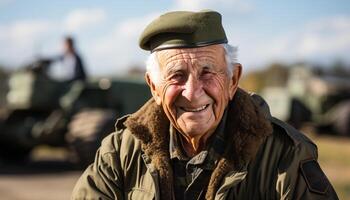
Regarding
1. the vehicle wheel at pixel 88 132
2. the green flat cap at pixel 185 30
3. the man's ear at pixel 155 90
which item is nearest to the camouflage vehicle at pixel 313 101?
the vehicle wheel at pixel 88 132

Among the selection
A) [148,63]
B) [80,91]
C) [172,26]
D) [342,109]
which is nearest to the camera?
[172,26]

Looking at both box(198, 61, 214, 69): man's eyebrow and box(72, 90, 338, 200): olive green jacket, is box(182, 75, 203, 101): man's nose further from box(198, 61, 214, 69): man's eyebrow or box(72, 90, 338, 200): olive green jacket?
box(72, 90, 338, 200): olive green jacket

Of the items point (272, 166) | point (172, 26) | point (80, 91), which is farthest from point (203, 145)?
point (80, 91)

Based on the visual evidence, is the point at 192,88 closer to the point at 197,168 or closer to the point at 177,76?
the point at 177,76

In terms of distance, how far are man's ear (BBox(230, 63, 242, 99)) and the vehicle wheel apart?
23.5ft

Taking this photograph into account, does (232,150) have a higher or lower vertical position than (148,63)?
lower

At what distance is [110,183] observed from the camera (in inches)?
109

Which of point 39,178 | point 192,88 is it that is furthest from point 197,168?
point 39,178

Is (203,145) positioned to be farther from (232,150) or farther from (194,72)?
(194,72)

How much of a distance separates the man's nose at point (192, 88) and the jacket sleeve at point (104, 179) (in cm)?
46

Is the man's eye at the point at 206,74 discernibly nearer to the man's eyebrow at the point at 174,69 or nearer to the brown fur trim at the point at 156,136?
the man's eyebrow at the point at 174,69

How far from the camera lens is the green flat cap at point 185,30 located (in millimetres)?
2504

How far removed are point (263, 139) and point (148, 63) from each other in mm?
565

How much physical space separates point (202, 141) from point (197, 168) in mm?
115
